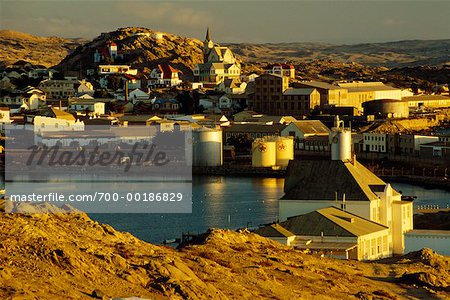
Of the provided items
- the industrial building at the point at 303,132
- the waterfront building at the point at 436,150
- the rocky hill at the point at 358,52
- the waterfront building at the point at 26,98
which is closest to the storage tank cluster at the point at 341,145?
the waterfront building at the point at 436,150

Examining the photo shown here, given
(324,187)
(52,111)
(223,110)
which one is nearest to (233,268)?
(324,187)

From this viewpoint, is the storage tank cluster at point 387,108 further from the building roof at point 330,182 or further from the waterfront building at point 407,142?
the building roof at point 330,182

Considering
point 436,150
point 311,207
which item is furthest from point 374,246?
point 436,150

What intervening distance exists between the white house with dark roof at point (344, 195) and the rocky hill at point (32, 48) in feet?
170

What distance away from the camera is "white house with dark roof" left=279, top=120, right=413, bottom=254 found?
56.1 ft

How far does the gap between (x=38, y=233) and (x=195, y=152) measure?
79.8ft

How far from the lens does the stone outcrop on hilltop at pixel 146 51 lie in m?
53.6

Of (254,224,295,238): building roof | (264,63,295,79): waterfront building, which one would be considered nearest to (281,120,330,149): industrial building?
(264,63,295,79): waterfront building

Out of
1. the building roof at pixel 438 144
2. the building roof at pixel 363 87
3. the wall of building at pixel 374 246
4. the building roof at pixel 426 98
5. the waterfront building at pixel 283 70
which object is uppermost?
the waterfront building at pixel 283 70

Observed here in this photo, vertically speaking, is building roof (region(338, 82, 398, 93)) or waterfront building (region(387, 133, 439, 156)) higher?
building roof (region(338, 82, 398, 93))

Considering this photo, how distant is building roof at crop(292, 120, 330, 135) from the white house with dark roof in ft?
59.1

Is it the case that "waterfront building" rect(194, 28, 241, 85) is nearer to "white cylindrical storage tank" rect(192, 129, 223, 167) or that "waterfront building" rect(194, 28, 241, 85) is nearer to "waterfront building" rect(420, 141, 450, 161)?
"white cylindrical storage tank" rect(192, 129, 223, 167)

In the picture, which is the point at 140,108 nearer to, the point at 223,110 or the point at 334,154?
the point at 223,110

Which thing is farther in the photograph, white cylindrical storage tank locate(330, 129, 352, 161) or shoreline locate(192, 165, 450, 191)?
shoreline locate(192, 165, 450, 191)
